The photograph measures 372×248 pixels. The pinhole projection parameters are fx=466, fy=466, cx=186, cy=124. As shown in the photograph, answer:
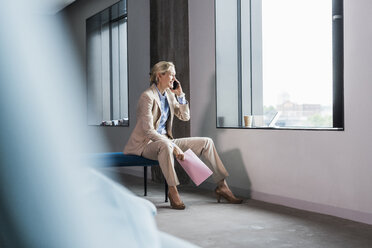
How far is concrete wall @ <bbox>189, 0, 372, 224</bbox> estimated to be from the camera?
2.89 metres

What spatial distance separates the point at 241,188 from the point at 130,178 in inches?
77.5

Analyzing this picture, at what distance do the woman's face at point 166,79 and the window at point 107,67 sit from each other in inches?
124

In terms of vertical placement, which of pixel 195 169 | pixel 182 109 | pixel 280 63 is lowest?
pixel 195 169

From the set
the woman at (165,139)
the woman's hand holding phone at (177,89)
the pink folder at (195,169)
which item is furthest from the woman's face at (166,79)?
the pink folder at (195,169)

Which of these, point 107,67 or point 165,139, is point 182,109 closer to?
point 165,139

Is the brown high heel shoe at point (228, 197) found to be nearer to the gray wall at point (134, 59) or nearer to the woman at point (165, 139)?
the woman at point (165, 139)

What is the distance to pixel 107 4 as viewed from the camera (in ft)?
22.5

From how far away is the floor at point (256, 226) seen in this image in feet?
7.98

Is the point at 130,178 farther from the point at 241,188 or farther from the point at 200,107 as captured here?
the point at 241,188

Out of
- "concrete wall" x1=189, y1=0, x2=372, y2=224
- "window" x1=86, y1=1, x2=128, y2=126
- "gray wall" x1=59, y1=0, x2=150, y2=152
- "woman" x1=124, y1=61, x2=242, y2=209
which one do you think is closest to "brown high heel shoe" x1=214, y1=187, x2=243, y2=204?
"woman" x1=124, y1=61, x2=242, y2=209

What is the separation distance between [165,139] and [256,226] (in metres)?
1.08

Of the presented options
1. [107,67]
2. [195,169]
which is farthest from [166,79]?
[107,67]

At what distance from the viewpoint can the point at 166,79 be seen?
3809 millimetres

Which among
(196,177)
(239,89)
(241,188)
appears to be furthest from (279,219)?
(239,89)
